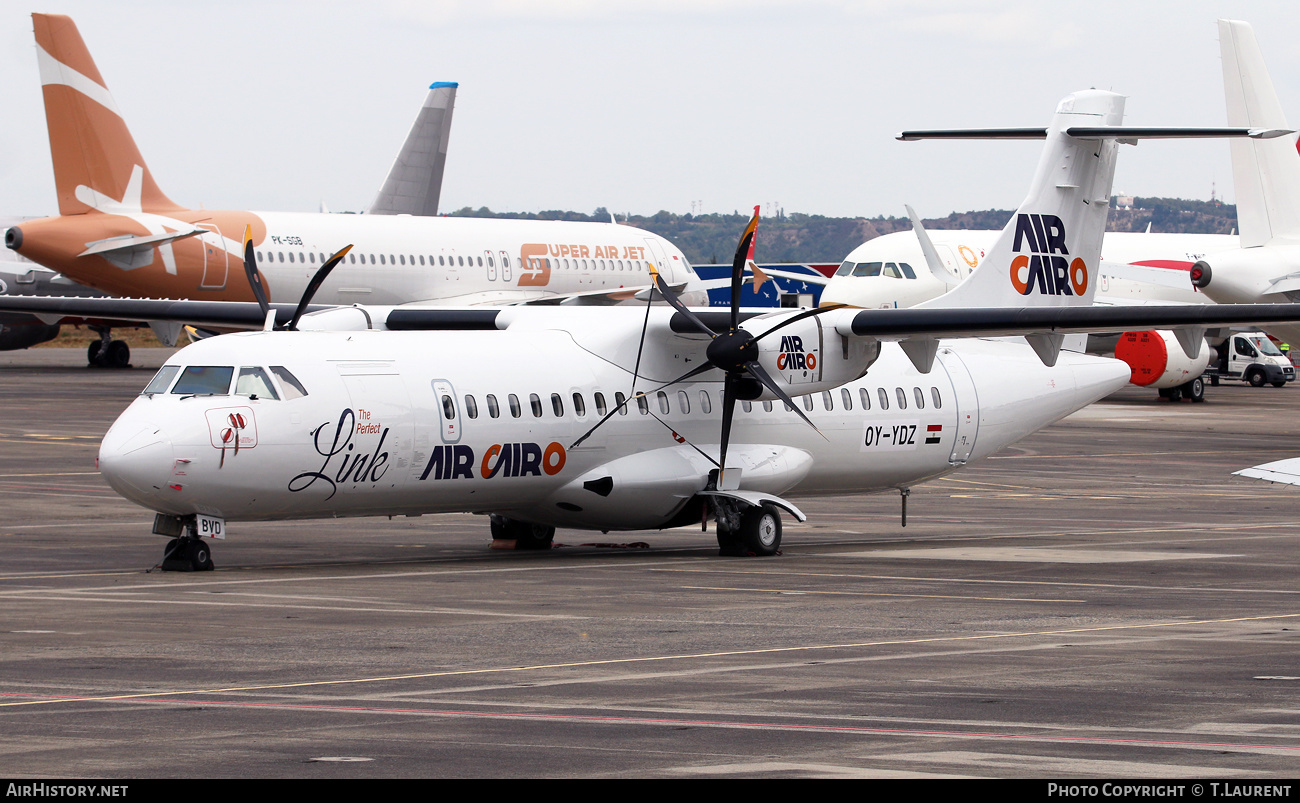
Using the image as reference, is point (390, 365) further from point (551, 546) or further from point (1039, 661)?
A: point (1039, 661)

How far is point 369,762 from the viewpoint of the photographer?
352 inches

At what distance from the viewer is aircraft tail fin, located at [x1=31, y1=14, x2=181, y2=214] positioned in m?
42.6

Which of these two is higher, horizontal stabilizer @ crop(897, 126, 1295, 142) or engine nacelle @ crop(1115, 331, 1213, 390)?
horizontal stabilizer @ crop(897, 126, 1295, 142)

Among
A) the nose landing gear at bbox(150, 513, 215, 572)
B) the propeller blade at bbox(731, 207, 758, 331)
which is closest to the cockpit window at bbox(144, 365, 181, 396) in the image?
the nose landing gear at bbox(150, 513, 215, 572)

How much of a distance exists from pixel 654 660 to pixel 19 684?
439 cm

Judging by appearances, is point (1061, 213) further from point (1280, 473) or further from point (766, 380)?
point (1280, 473)

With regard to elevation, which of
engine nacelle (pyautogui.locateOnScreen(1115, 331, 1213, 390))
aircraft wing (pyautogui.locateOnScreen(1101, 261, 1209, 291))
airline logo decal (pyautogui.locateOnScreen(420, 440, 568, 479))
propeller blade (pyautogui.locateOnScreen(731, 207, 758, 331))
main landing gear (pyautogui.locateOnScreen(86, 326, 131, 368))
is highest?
propeller blade (pyautogui.locateOnScreen(731, 207, 758, 331))

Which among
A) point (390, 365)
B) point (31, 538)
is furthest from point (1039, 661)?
point (31, 538)

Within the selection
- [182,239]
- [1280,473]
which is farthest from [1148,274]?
[1280,473]

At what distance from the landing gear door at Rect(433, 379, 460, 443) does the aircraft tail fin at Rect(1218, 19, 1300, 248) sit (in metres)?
23.9

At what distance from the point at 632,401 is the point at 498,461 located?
7.62 feet

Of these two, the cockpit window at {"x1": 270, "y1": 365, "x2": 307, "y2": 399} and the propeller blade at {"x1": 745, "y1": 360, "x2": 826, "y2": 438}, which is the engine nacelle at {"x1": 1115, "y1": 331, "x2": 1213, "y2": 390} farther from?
the cockpit window at {"x1": 270, "y1": 365, "x2": 307, "y2": 399}

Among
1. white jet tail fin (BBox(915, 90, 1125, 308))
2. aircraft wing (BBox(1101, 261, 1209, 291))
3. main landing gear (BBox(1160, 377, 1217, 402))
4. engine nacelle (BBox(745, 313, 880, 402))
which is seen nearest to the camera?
engine nacelle (BBox(745, 313, 880, 402))

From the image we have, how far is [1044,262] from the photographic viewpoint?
82.8ft
